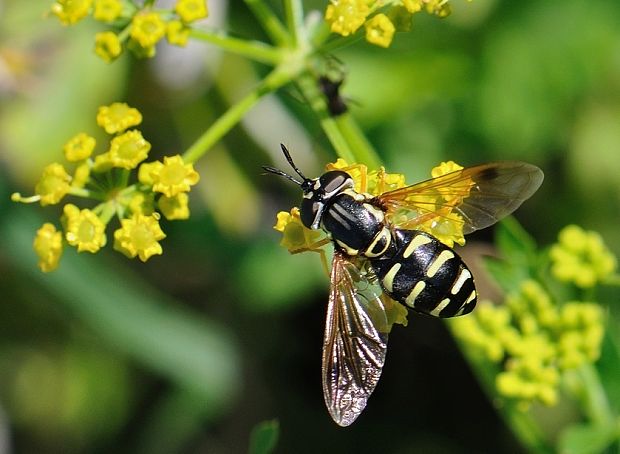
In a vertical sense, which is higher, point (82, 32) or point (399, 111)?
point (82, 32)

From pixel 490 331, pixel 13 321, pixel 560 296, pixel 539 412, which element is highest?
pixel 13 321

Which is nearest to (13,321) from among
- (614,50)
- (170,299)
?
(170,299)

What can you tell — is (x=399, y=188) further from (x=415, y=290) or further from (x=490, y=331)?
(x=490, y=331)

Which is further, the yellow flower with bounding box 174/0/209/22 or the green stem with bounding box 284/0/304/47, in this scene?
the green stem with bounding box 284/0/304/47

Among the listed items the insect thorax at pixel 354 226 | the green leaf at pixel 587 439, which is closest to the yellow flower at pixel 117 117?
the insect thorax at pixel 354 226

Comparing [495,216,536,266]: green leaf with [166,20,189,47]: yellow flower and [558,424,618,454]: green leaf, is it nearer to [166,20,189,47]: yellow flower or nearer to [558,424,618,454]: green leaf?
[558,424,618,454]: green leaf

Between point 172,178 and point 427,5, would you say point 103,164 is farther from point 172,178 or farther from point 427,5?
point 427,5

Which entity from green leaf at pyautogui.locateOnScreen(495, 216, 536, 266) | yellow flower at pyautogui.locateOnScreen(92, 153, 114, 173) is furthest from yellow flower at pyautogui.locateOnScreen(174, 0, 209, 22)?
green leaf at pyautogui.locateOnScreen(495, 216, 536, 266)

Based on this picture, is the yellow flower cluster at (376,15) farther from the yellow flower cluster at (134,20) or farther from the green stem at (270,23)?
the yellow flower cluster at (134,20)
